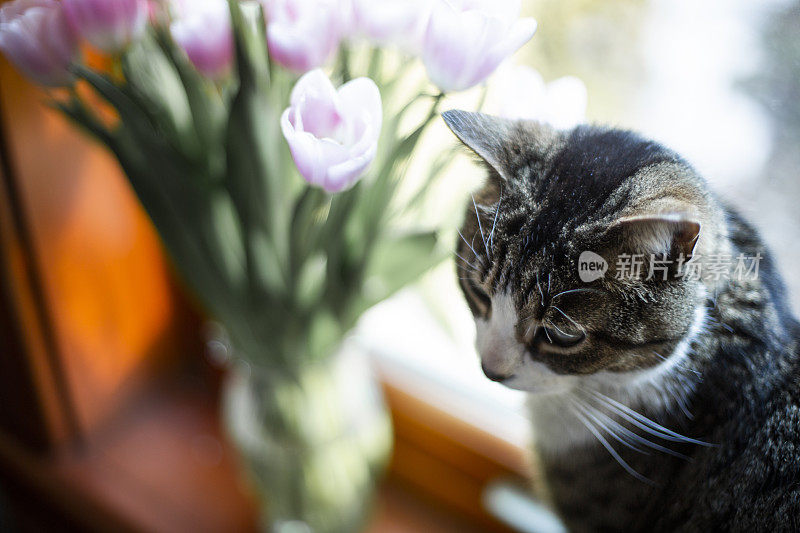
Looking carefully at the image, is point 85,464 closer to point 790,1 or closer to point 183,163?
point 183,163

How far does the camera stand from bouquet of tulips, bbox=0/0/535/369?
46 cm

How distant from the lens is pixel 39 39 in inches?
19.4

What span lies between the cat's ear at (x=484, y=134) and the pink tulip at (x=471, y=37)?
0.03 metres

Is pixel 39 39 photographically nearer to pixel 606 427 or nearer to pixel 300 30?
pixel 300 30

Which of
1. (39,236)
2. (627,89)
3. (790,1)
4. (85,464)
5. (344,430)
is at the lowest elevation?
(85,464)

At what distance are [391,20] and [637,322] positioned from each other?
310 mm

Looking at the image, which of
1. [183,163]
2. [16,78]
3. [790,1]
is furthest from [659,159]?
[16,78]

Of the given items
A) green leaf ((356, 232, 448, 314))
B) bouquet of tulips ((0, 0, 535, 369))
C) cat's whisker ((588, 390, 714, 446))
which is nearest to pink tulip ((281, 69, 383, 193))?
bouquet of tulips ((0, 0, 535, 369))

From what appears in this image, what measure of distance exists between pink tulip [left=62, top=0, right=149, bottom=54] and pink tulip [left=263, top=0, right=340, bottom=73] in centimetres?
12

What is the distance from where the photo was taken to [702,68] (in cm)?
64

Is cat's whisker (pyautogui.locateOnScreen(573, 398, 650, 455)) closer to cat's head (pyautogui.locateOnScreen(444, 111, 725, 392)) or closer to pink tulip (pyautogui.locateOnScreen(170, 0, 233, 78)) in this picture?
cat's head (pyautogui.locateOnScreen(444, 111, 725, 392))

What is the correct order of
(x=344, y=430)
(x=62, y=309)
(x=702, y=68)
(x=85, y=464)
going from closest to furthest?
(x=702, y=68) < (x=344, y=430) < (x=62, y=309) < (x=85, y=464)

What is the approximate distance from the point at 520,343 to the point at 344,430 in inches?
12.0

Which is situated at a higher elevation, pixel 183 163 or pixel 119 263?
pixel 183 163
